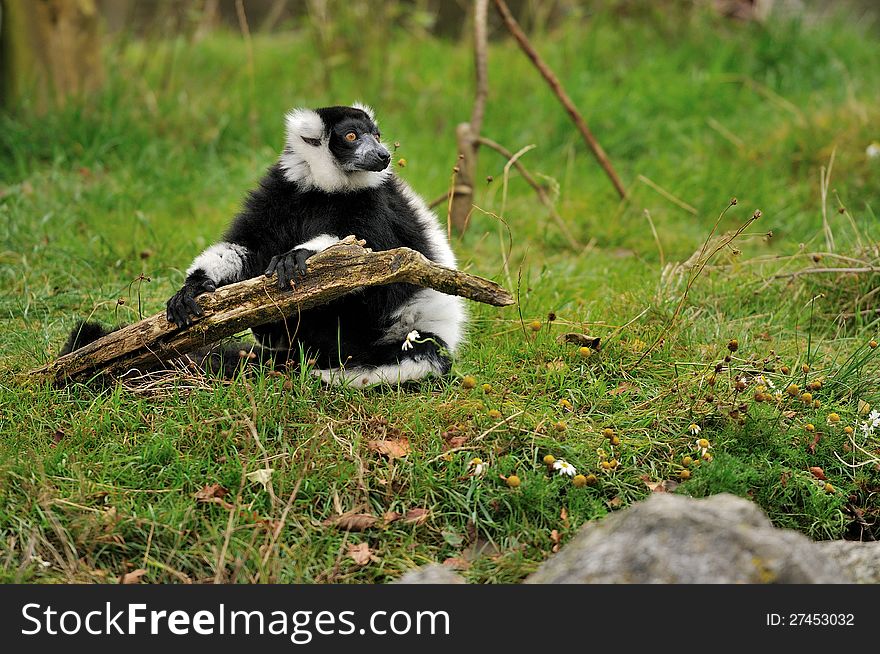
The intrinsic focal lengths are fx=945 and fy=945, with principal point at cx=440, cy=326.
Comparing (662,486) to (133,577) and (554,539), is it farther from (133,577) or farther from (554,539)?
Answer: (133,577)

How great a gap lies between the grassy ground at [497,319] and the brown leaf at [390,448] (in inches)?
1.0

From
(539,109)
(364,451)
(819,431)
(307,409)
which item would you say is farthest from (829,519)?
(539,109)

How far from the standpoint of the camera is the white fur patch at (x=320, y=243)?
11.7 ft

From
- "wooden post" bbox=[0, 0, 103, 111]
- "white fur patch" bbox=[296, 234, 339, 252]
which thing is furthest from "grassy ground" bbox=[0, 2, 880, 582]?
"white fur patch" bbox=[296, 234, 339, 252]

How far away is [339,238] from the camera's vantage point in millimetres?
3762

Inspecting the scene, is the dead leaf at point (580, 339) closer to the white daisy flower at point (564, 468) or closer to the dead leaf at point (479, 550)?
the white daisy flower at point (564, 468)

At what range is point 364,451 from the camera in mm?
3416

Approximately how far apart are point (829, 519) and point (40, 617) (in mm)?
2641

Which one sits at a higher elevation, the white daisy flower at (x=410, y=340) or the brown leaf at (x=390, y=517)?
the white daisy flower at (x=410, y=340)

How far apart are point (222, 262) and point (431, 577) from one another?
1568 millimetres

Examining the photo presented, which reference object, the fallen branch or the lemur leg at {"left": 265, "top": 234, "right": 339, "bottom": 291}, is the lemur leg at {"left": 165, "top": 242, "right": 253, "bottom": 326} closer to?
the fallen branch

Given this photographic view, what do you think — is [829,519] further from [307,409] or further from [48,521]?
[48,521]

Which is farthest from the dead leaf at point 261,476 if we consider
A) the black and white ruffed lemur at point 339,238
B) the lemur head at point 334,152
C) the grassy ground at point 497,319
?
the lemur head at point 334,152

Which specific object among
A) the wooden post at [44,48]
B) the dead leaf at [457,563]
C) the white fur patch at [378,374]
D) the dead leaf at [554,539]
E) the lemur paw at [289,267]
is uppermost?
the wooden post at [44,48]
